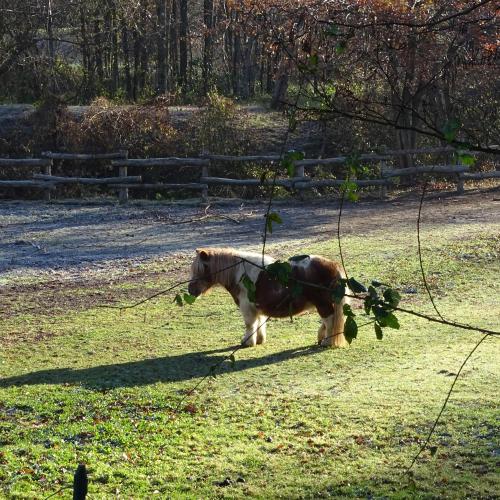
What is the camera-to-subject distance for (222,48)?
35.9 m

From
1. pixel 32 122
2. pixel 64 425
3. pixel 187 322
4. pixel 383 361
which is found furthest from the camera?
pixel 32 122

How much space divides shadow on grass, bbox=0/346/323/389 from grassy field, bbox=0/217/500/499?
0.02 m

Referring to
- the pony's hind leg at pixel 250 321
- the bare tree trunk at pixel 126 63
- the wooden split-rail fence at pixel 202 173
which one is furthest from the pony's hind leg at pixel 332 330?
the bare tree trunk at pixel 126 63

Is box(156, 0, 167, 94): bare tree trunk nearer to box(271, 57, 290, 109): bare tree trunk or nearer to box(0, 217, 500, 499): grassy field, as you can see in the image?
box(271, 57, 290, 109): bare tree trunk

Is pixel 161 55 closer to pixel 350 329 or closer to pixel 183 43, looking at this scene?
pixel 183 43

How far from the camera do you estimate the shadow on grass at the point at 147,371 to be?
32.7ft

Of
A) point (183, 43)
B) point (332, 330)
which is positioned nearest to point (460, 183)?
point (183, 43)

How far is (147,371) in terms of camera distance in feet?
33.7

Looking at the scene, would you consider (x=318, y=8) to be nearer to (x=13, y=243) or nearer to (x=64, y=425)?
(x=13, y=243)

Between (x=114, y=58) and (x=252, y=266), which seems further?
(x=114, y=58)

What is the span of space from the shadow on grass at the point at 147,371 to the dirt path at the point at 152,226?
5483 millimetres

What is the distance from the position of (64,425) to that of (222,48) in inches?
1140

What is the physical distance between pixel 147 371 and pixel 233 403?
1.62m

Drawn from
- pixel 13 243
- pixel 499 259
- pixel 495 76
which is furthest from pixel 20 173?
pixel 499 259
